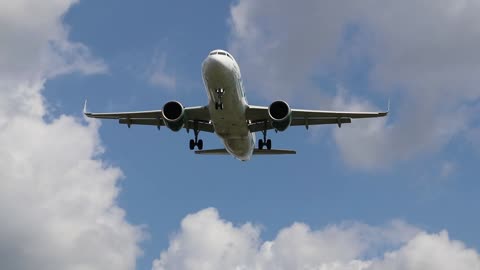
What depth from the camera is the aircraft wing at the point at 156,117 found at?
48406mm

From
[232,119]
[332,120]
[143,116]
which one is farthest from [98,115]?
[332,120]

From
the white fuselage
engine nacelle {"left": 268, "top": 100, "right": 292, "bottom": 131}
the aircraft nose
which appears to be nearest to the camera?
the aircraft nose

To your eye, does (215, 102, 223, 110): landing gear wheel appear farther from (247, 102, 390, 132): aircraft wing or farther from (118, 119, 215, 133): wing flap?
(118, 119, 215, 133): wing flap

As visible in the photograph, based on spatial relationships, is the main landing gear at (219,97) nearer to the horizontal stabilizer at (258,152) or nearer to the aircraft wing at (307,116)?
the aircraft wing at (307,116)

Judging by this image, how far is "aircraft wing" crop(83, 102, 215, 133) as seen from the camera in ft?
159

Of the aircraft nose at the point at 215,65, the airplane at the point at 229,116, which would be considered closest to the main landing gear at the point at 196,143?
the airplane at the point at 229,116

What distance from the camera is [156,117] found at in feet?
167

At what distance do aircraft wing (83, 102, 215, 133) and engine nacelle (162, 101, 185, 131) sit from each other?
1303 millimetres

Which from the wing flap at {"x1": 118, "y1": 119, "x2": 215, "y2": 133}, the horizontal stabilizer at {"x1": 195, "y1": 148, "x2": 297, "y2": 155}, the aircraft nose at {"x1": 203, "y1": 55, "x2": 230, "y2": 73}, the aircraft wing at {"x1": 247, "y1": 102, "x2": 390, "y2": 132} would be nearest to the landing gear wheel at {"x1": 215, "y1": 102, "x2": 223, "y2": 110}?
the aircraft nose at {"x1": 203, "y1": 55, "x2": 230, "y2": 73}

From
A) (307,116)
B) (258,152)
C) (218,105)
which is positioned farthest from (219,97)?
(258,152)

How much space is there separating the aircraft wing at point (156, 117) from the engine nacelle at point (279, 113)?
14.2 feet

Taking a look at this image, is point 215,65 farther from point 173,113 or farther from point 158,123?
point 158,123

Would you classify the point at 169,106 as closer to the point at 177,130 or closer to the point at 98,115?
the point at 177,130

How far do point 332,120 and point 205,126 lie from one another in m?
8.48
